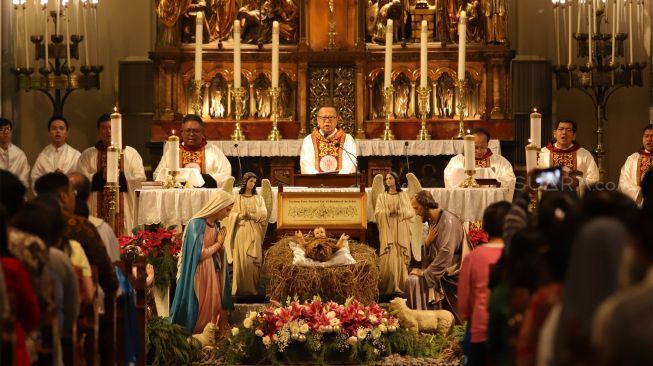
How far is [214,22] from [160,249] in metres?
5.00

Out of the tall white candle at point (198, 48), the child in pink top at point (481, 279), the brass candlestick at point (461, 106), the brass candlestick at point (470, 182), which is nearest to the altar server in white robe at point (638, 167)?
the brass candlestick at point (461, 106)

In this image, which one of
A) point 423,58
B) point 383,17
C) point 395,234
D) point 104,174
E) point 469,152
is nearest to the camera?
point 469,152

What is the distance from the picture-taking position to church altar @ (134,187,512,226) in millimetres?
12445

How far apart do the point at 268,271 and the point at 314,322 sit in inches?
44.6

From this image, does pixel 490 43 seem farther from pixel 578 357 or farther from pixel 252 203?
pixel 578 357

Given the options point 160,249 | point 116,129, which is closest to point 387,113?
point 160,249

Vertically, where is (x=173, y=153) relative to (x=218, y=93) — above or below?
below

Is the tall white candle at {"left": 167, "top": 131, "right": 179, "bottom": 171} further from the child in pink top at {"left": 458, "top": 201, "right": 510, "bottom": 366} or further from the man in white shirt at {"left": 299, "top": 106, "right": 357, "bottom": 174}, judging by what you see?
the child in pink top at {"left": 458, "top": 201, "right": 510, "bottom": 366}

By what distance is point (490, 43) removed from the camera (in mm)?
16234

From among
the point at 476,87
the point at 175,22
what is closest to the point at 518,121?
the point at 476,87

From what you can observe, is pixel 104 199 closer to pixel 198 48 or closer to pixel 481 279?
pixel 198 48

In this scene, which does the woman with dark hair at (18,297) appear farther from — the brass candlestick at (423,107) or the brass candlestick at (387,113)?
the brass candlestick at (423,107)

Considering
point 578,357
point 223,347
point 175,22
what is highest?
point 175,22

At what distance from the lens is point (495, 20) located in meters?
16.2
